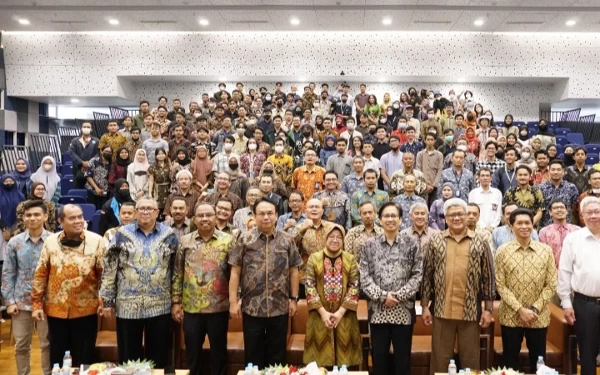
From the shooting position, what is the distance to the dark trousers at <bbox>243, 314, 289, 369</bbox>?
11.6 feet

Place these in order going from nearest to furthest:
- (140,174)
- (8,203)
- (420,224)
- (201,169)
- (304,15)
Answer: (420,224)
(8,203)
(140,174)
(201,169)
(304,15)

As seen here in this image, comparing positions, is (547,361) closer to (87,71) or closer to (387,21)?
(387,21)

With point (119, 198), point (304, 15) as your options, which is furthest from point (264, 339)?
point (304, 15)

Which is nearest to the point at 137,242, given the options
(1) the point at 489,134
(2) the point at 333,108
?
(1) the point at 489,134

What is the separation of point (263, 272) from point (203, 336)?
2.06 ft

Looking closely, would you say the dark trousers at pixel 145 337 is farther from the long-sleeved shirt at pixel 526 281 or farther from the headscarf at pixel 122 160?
the headscarf at pixel 122 160

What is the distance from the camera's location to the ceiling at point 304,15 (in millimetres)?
11320

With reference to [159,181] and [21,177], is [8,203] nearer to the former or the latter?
[21,177]

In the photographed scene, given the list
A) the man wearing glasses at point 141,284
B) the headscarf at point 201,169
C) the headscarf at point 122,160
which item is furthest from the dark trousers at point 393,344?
the headscarf at point 122,160

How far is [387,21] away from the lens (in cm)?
1284

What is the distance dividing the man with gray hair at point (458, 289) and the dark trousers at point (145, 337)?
1767 mm

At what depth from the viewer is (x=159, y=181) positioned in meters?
6.40

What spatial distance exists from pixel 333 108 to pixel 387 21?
3.47 metres

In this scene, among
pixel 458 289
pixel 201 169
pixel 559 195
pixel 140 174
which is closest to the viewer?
pixel 458 289
